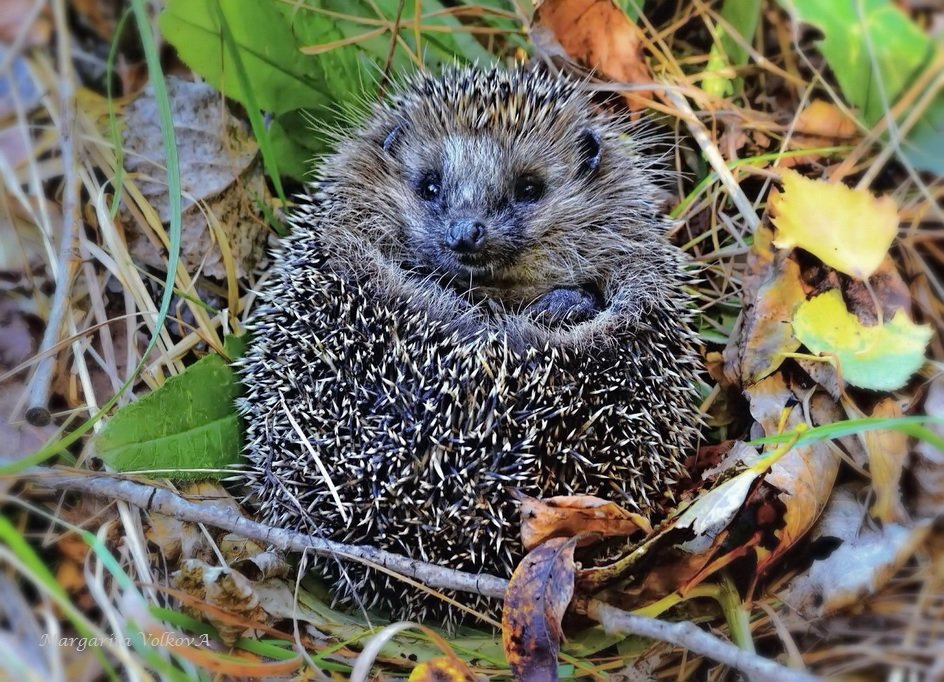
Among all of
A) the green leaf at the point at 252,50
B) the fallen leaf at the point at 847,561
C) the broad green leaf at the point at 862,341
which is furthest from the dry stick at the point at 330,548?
the green leaf at the point at 252,50

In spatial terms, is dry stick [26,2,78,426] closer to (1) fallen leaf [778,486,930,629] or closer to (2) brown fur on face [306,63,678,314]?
(2) brown fur on face [306,63,678,314]

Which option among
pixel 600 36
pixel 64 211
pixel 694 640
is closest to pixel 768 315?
pixel 694 640

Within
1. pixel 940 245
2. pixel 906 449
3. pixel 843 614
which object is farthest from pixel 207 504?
pixel 940 245

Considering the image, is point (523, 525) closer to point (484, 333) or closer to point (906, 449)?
point (484, 333)

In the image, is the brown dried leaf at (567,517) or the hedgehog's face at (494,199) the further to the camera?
the hedgehog's face at (494,199)

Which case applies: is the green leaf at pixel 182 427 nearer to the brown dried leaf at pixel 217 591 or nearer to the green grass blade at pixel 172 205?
the green grass blade at pixel 172 205

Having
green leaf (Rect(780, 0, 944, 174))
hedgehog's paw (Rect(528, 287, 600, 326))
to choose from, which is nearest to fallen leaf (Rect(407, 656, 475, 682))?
hedgehog's paw (Rect(528, 287, 600, 326))

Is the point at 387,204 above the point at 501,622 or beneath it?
above
